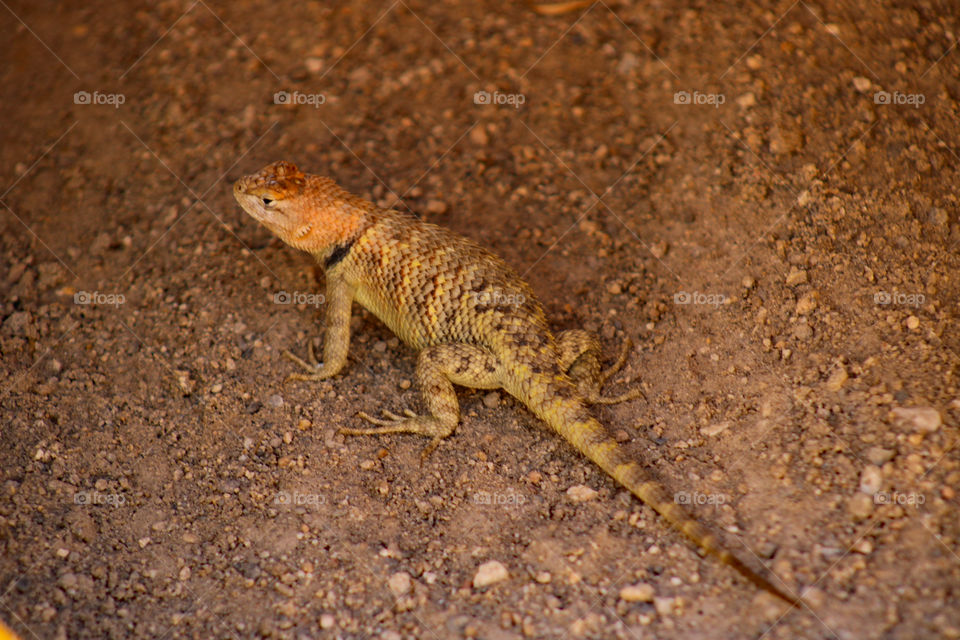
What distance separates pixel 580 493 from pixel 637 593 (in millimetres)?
673

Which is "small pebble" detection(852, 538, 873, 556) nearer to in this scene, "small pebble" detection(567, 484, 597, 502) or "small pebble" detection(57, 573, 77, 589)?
"small pebble" detection(567, 484, 597, 502)

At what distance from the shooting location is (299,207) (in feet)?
15.8

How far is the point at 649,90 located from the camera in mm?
5898

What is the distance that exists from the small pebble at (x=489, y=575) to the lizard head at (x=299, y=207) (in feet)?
7.25

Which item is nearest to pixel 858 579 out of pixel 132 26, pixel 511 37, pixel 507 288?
A: pixel 507 288

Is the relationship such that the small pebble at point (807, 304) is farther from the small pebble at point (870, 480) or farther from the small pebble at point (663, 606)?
the small pebble at point (663, 606)

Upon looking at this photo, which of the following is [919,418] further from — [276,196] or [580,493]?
[276,196]

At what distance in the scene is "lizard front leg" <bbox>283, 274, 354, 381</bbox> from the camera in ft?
15.6

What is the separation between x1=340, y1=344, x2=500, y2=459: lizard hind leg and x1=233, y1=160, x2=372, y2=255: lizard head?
40.9 inches

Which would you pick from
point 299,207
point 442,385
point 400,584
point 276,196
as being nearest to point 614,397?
point 442,385

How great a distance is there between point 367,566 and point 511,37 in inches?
175

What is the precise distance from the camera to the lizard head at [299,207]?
479 centimetres

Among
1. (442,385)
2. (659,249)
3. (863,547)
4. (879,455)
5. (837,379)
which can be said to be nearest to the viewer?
(863,547)

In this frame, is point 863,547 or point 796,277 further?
point 796,277
